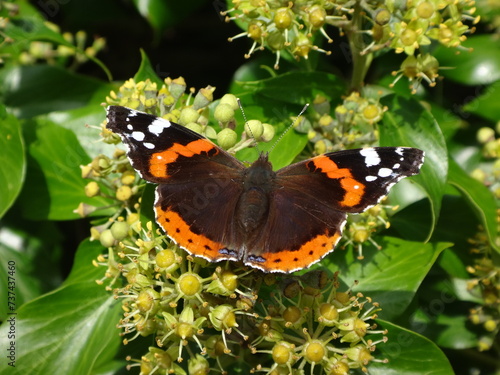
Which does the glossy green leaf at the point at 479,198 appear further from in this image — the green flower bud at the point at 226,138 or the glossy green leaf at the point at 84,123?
the glossy green leaf at the point at 84,123

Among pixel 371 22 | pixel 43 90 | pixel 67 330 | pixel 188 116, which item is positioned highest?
pixel 371 22

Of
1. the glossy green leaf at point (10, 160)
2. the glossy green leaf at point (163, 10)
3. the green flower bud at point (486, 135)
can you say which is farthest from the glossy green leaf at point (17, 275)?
the green flower bud at point (486, 135)

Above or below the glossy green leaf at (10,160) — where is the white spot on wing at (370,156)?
above

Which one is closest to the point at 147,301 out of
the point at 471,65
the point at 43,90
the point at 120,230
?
the point at 120,230

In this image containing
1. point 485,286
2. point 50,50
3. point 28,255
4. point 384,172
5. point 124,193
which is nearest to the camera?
point 384,172

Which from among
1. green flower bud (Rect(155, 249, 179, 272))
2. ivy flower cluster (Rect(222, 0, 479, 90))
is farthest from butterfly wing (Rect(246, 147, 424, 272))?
ivy flower cluster (Rect(222, 0, 479, 90))

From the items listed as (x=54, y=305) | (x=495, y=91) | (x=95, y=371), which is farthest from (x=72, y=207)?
(x=495, y=91)

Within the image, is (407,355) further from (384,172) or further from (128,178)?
(128,178)
